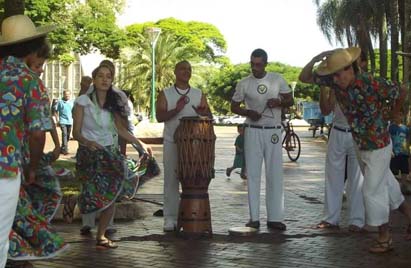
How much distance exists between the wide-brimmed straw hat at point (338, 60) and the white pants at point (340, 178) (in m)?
1.63

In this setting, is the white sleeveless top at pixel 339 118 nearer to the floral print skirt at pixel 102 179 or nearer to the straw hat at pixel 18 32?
the floral print skirt at pixel 102 179

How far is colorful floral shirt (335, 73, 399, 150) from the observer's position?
6922 millimetres

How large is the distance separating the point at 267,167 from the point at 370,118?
2069mm

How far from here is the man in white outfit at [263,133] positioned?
8.70 m

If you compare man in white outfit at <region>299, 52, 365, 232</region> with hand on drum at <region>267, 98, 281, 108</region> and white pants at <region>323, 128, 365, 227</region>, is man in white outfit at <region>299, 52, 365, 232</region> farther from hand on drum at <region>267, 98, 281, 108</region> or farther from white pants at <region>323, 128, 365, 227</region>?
hand on drum at <region>267, 98, 281, 108</region>

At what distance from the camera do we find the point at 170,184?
865cm

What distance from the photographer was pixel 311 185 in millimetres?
14320

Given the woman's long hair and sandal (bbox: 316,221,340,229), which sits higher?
the woman's long hair

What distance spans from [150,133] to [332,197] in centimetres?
2166

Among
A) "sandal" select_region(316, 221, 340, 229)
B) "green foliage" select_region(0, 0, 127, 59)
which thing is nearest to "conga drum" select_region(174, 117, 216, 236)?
"sandal" select_region(316, 221, 340, 229)

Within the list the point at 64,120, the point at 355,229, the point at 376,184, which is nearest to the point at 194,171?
the point at 355,229

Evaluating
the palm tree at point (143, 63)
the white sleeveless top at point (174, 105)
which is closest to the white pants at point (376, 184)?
the white sleeveless top at point (174, 105)

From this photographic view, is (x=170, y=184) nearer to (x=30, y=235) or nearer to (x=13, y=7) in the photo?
(x=30, y=235)

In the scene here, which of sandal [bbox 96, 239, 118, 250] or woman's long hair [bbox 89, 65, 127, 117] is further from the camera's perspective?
woman's long hair [bbox 89, 65, 127, 117]
